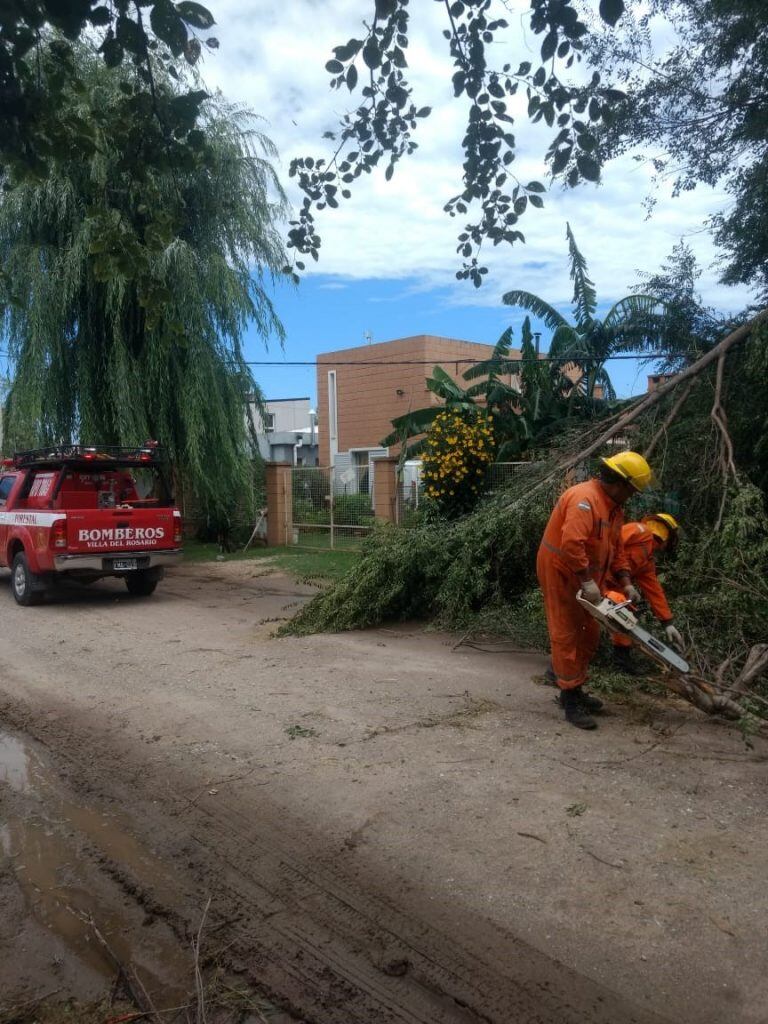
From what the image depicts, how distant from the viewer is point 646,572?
6.06 m

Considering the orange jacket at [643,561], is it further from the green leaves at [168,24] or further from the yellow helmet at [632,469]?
the green leaves at [168,24]

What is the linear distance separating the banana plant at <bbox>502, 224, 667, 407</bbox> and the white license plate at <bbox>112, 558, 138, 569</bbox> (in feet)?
27.9

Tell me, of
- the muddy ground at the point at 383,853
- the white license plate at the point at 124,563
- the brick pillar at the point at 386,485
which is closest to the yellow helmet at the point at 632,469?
the muddy ground at the point at 383,853

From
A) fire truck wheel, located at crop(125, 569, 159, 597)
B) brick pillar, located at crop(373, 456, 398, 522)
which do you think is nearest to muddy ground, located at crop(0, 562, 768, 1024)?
fire truck wheel, located at crop(125, 569, 159, 597)

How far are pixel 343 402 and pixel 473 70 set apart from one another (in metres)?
27.1

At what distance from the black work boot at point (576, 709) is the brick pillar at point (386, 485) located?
1136 cm

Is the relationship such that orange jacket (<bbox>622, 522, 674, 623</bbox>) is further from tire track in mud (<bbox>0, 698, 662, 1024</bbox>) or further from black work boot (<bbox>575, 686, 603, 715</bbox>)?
tire track in mud (<bbox>0, 698, 662, 1024</bbox>)

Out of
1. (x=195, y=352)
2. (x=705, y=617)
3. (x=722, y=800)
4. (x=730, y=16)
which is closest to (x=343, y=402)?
(x=195, y=352)

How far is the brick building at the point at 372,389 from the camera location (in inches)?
1120

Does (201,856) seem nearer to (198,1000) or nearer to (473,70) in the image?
(198,1000)

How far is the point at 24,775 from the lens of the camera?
5117 millimetres

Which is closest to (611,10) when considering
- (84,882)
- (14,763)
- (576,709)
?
(576,709)

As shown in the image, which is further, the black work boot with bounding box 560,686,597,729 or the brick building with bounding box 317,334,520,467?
the brick building with bounding box 317,334,520,467

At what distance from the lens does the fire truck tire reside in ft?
37.1
